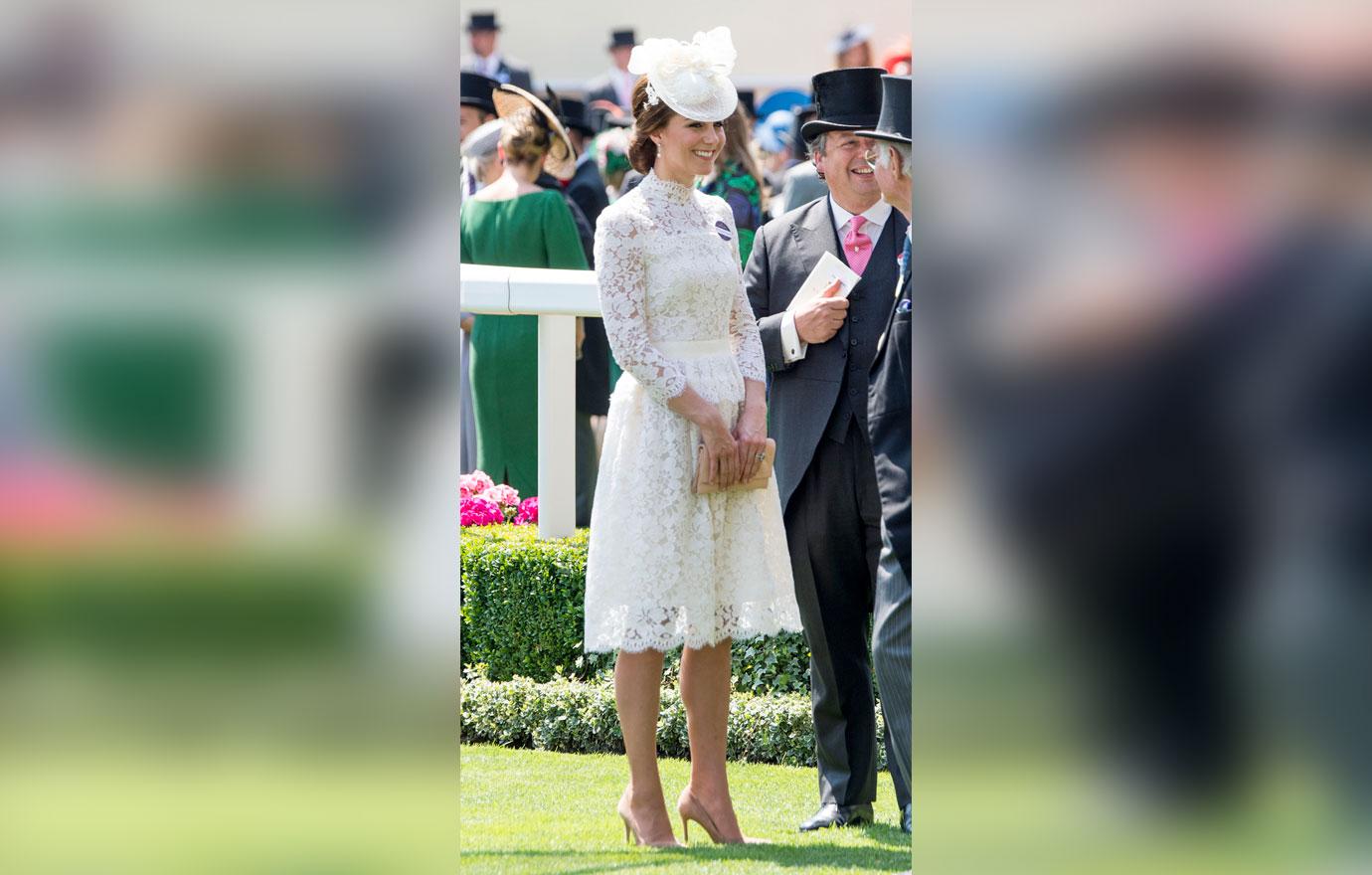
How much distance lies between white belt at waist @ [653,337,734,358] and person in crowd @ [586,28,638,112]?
375 inches

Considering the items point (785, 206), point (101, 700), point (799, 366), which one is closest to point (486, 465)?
point (785, 206)

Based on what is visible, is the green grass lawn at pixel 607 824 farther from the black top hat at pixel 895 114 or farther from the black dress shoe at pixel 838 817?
the black top hat at pixel 895 114

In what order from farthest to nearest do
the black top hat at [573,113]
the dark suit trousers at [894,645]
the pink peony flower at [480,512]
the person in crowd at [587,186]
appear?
the black top hat at [573,113] < the person in crowd at [587,186] < the pink peony flower at [480,512] < the dark suit trousers at [894,645]

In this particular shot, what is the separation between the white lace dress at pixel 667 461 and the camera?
13.9 ft

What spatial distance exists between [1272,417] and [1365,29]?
1.00 ft

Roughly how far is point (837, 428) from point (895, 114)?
3.19 feet

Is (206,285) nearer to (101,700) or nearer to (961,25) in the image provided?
(101,700)

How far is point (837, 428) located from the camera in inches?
183

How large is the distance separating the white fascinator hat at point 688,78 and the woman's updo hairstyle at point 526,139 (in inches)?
114

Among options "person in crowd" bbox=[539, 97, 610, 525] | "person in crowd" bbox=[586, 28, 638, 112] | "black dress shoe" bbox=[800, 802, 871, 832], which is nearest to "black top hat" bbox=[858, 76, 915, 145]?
"black dress shoe" bbox=[800, 802, 871, 832]

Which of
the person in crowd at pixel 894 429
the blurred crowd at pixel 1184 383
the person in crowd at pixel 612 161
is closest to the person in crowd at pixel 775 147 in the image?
the person in crowd at pixel 612 161

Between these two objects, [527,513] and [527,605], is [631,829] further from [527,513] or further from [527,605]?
[527,513]

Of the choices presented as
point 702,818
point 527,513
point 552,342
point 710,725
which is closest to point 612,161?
point 527,513

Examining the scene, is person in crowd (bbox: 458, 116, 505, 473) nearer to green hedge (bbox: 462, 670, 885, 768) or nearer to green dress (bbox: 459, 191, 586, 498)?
green dress (bbox: 459, 191, 586, 498)
